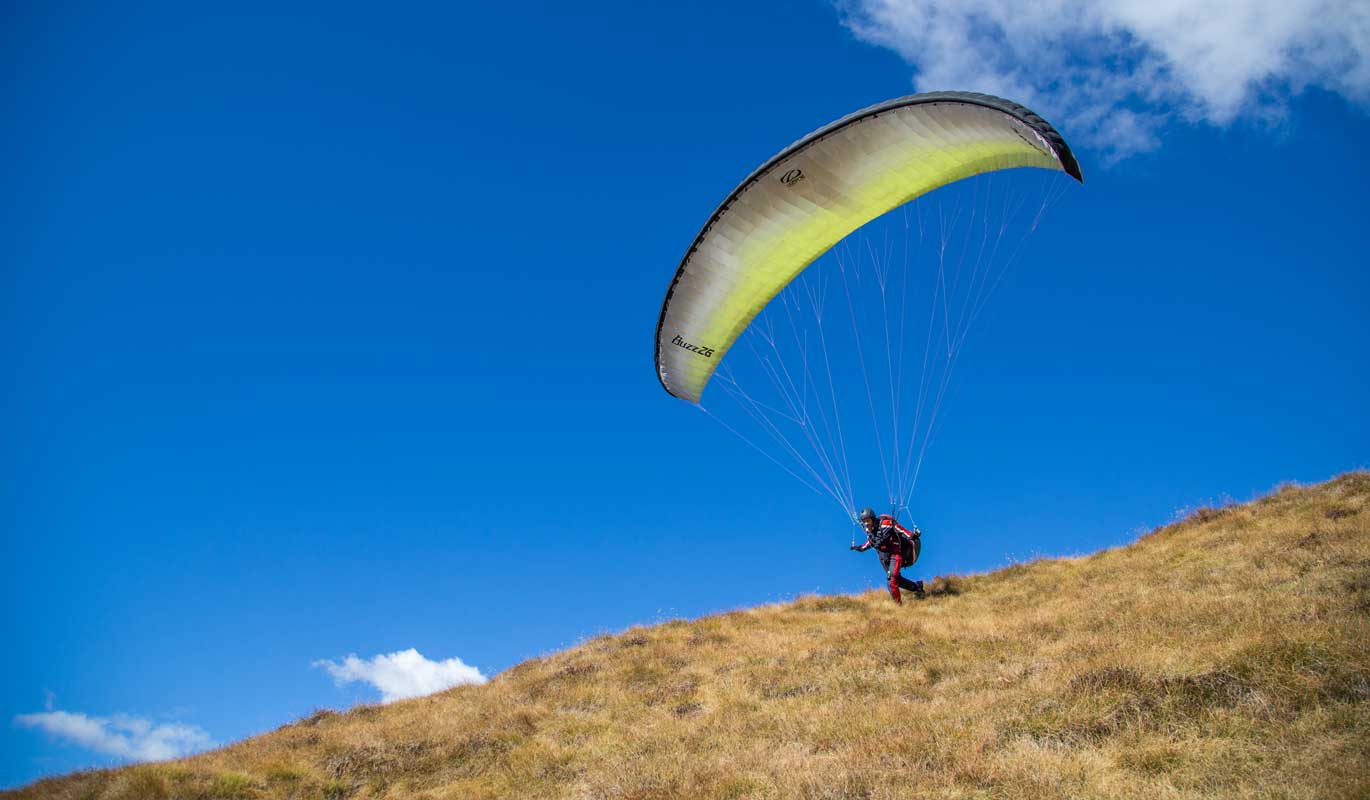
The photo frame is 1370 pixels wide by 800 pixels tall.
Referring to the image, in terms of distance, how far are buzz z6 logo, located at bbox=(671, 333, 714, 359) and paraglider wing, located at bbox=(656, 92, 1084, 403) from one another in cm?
3

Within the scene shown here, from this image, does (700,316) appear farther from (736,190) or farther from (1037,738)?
(1037,738)

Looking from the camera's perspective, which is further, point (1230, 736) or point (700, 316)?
point (700, 316)

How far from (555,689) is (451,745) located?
3.03 m

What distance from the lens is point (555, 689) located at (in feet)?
46.3

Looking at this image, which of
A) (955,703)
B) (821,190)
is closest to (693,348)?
(821,190)

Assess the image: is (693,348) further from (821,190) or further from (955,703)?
(955,703)

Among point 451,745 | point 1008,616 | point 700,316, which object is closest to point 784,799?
point 451,745

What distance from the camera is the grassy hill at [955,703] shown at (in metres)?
6.52

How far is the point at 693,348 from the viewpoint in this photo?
16.3 meters

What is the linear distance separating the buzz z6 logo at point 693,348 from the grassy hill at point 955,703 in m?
5.89

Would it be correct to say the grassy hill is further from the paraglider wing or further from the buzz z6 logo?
the paraglider wing

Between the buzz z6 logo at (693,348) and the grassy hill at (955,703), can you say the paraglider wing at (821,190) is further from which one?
the grassy hill at (955,703)

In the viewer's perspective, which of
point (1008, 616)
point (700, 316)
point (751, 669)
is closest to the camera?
point (751, 669)

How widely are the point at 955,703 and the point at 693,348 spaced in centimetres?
898
